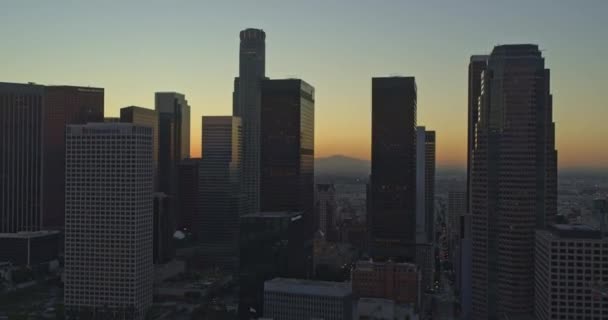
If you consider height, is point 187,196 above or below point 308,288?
above

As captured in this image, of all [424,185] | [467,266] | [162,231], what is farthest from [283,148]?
[467,266]

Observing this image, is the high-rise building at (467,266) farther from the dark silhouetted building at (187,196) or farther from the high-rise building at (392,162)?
the dark silhouetted building at (187,196)

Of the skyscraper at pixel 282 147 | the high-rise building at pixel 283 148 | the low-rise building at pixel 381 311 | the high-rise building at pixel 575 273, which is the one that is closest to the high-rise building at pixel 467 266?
the low-rise building at pixel 381 311

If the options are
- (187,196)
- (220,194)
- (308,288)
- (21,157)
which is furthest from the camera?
(187,196)

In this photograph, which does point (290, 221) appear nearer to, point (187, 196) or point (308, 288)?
point (308, 288)

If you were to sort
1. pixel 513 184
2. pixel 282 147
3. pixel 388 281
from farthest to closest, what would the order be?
pixel 282 147, pixel 388 281, pixel 513 184

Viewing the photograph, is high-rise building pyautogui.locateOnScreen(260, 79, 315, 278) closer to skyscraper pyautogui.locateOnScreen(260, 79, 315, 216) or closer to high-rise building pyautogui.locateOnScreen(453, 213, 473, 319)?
skyscraper pyautogui.locateOnScreen(260, 79, 315, 216)
